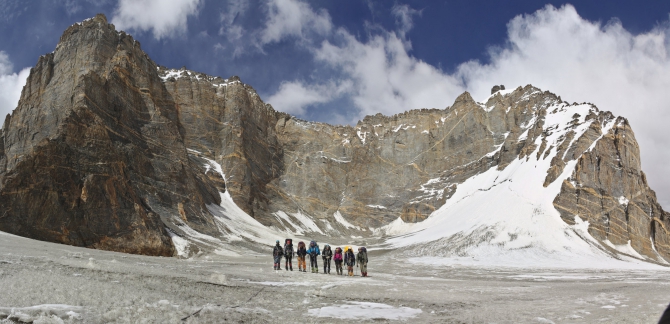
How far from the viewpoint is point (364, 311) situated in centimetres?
1188

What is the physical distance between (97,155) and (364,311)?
4838cm

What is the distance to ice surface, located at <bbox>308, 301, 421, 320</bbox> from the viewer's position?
11.1 metres

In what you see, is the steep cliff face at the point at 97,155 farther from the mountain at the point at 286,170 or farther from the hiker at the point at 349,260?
the hiker at the point at 349,260

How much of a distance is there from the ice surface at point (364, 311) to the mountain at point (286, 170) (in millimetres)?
36881

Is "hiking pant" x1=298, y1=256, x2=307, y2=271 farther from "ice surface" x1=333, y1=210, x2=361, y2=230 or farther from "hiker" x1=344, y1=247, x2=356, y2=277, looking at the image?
"ice surface" x1=333, y1=210, x2=361, y2=230

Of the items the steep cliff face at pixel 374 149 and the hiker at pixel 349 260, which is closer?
the hiker at pixel 349 260

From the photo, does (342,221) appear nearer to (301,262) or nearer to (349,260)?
(301,262)

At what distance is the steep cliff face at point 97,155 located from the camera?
41281 millimetres

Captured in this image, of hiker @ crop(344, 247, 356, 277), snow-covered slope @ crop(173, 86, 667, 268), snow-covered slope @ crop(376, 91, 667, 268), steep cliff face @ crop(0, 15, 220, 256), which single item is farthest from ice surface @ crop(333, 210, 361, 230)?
hiker @ crop(344, 247, 356, 277)

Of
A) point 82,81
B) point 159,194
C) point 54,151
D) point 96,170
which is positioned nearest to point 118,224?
point 96,170

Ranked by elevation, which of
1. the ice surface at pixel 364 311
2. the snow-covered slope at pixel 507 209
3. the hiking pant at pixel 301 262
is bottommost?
the ice surface at pixel 364 311

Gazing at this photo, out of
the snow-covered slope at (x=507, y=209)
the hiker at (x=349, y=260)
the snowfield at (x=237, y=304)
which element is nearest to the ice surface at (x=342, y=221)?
the snow-covered slope at (x=507, y=209)

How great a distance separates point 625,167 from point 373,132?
283 feet

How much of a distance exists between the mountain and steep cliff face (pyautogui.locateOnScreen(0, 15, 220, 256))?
0.76 ft
